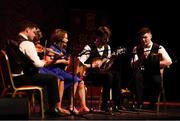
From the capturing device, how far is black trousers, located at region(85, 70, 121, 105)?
6738mm

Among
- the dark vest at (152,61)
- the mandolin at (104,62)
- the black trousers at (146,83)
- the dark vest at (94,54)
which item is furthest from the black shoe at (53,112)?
the dark vest at (152,61)

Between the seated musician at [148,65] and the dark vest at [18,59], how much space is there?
1892 mm

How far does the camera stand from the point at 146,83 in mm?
7223

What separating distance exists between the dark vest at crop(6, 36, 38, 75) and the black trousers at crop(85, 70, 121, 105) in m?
1.28

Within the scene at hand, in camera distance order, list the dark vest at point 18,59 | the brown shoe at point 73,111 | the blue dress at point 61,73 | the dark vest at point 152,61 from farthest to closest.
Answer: the dark vest at point 152,61
the blue dress at point 61,73
the brown shoe at point 73,111
the dark vest at point 18,59

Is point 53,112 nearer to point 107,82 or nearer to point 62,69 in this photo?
point 62,69

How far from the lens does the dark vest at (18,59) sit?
18.6 ft

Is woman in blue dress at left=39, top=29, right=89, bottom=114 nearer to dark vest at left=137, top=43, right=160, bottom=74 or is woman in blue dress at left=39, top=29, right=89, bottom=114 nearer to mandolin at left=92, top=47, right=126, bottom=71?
mandolin at left=92, top=47, right=126, bottom=71

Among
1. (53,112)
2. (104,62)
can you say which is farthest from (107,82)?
(53,112)

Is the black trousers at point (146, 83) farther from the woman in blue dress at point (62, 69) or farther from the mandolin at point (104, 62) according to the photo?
the woman in blue dress at point (62, 69)

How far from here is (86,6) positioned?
30.7 ft

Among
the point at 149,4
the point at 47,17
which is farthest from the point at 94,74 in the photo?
the point at 149,4

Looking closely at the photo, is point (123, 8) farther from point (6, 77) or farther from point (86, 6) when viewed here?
point (6, 77)

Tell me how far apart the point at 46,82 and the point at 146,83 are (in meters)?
2.02
